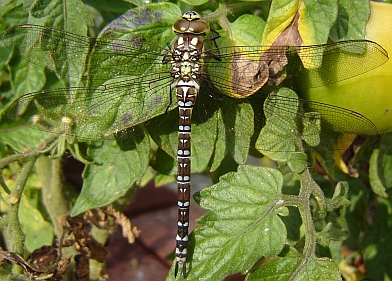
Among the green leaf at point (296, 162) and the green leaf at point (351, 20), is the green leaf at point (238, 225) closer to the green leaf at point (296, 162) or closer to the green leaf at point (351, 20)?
the green leaf at point (296, 162)

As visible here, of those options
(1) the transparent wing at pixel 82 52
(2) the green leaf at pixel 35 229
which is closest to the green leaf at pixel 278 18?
(1) the transparent wing at pixel 82 52

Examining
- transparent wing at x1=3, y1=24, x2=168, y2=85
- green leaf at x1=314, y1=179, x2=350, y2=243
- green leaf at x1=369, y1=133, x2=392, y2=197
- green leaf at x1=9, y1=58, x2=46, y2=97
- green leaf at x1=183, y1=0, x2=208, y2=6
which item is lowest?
green leaf at x1=314, y1=179, x2=350, y2=243

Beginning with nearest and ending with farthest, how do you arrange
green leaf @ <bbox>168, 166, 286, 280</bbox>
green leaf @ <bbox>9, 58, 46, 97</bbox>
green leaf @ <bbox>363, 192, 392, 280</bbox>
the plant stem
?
green leaf @ <bbox>168, 166, 286, 280</bbox> → the plant stem → green leaf @ <bbox>9, 58, 46, 97</bbox> → green leaf @ <bbox>363, 192, 392, 280</bbox>

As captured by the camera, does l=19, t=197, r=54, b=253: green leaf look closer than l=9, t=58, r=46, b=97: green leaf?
No

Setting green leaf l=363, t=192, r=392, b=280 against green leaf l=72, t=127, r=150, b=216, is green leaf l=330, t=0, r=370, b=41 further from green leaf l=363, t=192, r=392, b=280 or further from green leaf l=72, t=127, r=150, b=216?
green leaf l=363, t=192, r=392, b=280

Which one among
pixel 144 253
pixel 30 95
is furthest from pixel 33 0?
pixel 144 253

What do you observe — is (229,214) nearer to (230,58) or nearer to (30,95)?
(230,58)

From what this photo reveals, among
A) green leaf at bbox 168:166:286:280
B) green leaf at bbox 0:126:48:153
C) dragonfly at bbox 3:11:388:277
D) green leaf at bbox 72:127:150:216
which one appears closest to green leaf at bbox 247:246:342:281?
green leaf at bbox 168:166:286:280
